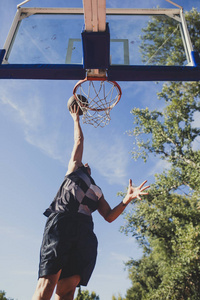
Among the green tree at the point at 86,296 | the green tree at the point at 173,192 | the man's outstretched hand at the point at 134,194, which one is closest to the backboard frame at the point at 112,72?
the man's outstretched hand at the point at 134,194

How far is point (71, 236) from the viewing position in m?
2.30

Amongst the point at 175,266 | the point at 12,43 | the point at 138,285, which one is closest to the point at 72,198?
the point at 12,43

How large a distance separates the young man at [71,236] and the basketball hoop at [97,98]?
4.83 ft

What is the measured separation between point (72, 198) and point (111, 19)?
3.08 m

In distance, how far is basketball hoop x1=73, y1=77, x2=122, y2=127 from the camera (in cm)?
381

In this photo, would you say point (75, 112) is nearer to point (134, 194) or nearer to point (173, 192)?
point (134, 194)

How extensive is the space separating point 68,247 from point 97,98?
2.53 metres

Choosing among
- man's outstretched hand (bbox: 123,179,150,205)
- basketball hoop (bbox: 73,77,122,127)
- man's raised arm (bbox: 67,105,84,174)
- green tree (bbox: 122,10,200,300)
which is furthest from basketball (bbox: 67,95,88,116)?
green tree (bbox: 122,10,200,300)

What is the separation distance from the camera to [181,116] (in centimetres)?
1283

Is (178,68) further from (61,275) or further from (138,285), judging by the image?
(138,285)

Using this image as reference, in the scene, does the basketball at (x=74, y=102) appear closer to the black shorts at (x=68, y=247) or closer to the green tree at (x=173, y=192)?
the black shorts at (x=68, y=247)

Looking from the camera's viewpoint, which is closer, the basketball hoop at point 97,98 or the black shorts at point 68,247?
the black shorts at point 68,247

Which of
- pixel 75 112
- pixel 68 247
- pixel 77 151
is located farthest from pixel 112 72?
pixel 68 247

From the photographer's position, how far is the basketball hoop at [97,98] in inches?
150
